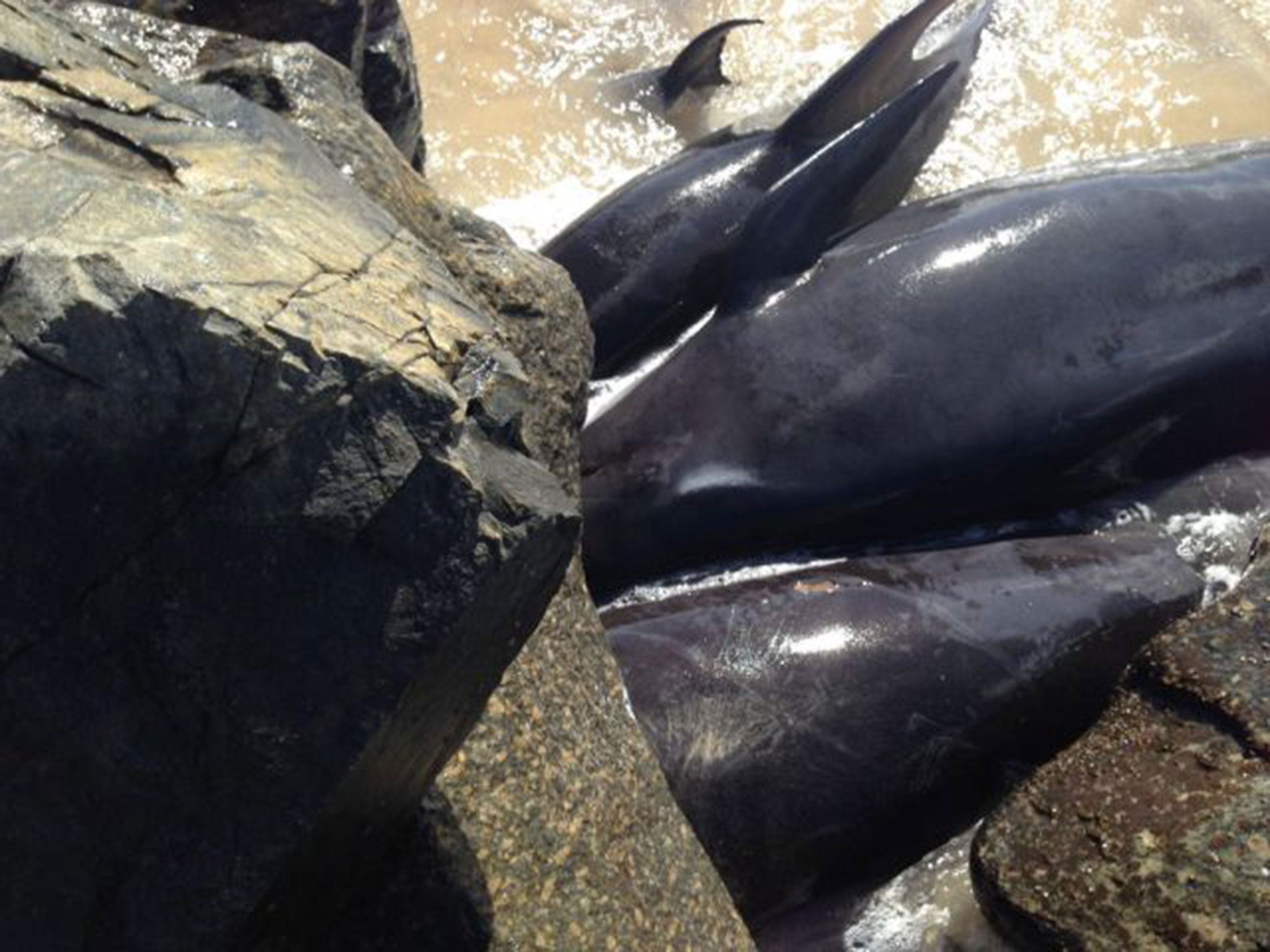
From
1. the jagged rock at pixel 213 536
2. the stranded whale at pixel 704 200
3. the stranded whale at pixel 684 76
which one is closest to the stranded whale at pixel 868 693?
the stranded whale at pixel 704 200

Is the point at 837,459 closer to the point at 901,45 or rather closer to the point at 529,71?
the point at 901,45

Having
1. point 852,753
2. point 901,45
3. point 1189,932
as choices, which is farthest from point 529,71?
point 1189,932

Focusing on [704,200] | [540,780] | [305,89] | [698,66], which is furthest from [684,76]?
[540,780]

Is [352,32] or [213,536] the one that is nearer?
[213,536]

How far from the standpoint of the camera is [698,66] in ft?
23.3

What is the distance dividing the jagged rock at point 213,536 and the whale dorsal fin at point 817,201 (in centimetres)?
309

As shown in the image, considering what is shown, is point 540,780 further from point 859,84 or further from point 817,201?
point 859,84

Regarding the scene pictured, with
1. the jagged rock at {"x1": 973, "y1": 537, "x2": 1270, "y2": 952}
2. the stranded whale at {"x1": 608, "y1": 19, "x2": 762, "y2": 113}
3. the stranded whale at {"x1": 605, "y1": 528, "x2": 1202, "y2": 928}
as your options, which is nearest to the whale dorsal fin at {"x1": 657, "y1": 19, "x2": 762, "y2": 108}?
the stranded whale at {"x1": 608, "y1": 19, "x2": 762, "y2": 113}

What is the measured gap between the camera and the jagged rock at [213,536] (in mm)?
2369

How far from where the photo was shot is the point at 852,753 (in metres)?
4.48

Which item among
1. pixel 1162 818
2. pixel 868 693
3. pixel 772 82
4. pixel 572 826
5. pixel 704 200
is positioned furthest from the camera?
pixel 772 82

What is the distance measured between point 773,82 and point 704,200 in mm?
1416

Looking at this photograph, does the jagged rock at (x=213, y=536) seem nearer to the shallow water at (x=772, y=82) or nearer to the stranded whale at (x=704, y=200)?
the stranded whale at (x=704, y=200)

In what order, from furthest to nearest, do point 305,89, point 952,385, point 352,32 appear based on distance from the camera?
1. point 352,32
2. point 952,385
3. point 305,89
